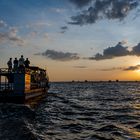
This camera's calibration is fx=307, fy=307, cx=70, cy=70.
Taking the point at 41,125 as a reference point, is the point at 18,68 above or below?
above

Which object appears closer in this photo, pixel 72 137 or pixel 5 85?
pixel 72 137

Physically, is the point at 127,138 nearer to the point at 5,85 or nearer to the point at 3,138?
the point at 3,138

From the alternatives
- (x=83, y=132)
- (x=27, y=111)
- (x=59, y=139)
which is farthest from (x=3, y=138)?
(x=27, y=111)

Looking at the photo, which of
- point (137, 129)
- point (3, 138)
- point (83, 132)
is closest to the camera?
point (3, 138)

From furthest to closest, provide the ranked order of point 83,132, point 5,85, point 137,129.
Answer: point 5,85
point 137,129
point 83,132

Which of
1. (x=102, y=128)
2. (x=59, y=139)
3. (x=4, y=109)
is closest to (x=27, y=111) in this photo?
(x=4, y=109)

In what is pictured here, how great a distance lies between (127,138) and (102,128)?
3.83 metres

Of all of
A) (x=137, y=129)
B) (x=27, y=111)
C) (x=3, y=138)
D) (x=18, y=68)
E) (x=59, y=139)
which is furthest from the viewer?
(x=18, y=68)

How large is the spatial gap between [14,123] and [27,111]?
7.64 metres

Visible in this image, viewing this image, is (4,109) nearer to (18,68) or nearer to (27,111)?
(27,111)

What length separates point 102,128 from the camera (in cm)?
2231

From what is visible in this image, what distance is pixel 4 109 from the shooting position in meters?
29.2

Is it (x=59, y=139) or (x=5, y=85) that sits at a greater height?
(x=5, y=85)

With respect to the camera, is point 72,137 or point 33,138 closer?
point 33,138
